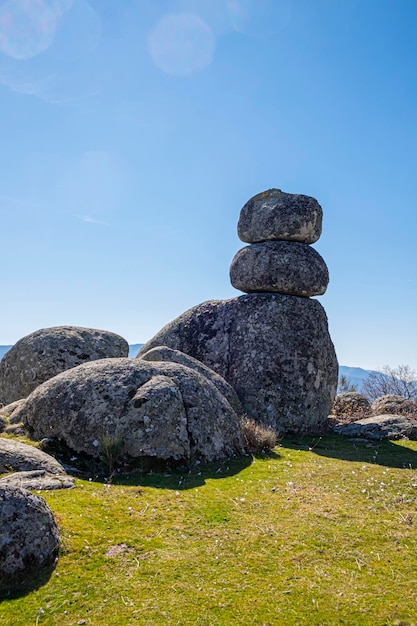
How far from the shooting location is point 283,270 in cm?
2022

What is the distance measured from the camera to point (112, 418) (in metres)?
11.3

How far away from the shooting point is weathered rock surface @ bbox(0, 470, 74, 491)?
863cm

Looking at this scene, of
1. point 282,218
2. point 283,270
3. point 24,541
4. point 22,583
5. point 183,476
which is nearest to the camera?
point 22,583

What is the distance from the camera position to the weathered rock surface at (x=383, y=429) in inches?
676

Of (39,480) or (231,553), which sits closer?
(231,553)

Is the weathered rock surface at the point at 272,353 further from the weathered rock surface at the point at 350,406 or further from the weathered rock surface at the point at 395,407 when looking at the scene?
the weathered rock surface at the point at 395,407

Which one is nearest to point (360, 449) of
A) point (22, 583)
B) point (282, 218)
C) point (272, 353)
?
point (272, 353)

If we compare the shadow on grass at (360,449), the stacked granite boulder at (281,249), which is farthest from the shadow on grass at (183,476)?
the stacked granite boulder at (281,249)

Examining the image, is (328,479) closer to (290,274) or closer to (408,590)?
(408,590)

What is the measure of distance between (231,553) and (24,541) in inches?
109

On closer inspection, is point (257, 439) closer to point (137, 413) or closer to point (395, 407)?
point (137, 413)

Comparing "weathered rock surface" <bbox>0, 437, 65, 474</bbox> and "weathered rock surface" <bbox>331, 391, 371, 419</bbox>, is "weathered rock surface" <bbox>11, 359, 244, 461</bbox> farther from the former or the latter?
"weathered rock surface" <bbox>331, 391, 371, 419</bbox>

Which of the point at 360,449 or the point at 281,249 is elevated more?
the point at 281,249

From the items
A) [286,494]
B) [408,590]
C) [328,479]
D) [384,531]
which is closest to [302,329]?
[328,479]
